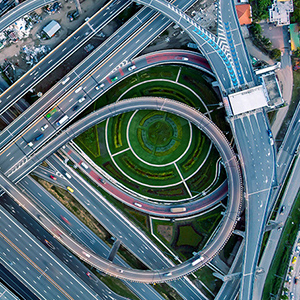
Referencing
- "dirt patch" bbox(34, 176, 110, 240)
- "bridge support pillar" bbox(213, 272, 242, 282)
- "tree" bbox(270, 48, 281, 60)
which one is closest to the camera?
"bridge support pillar" bbox(213, 272, 242, 282)

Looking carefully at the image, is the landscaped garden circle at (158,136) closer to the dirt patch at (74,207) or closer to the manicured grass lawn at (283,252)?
the dirt patch at (74,207)


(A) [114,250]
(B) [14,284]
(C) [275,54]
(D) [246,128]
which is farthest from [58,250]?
(C) [275,54]

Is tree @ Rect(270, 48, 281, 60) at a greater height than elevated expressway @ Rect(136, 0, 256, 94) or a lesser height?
lesser

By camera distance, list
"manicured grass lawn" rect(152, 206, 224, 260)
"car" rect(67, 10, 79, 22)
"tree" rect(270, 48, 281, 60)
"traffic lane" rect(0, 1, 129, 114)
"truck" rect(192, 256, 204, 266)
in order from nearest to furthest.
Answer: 1. "truck" rect(192, 256, 204, 266)
2. "traffic lane" rect(0, 1, 129, 114)
3. "tree" rect(270, 48, 281, 60)
4. "car" rect(67, 10, 79, 22)
5. "manicured grass lawn" rect(152, 206, 224, 260)

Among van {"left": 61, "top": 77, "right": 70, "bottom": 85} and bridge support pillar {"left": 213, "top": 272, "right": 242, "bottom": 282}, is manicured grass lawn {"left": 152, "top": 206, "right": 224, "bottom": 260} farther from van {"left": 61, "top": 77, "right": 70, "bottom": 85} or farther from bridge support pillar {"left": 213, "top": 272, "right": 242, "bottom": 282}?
van {"left": 61, "top": 77, "right": 70, "bottom": 85}

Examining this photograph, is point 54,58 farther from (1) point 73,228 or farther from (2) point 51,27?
(1) point 73,228

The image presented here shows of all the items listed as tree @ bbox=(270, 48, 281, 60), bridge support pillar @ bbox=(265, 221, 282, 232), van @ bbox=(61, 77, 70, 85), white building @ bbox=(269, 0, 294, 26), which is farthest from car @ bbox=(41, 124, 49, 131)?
white building @ bbox=(269, 0, 294, 26)

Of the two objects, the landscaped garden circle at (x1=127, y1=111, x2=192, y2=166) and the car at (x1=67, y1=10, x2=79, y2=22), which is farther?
the landscaped garden circle at (x1=127, y1=111, x2=192, y2=166)
